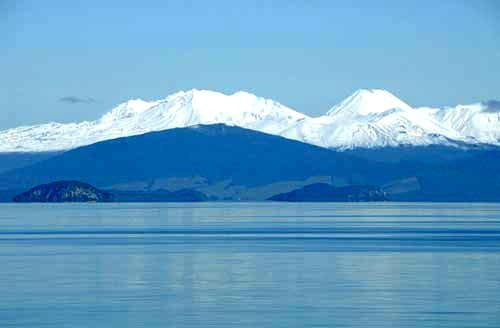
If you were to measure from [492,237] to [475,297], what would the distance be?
61.4m

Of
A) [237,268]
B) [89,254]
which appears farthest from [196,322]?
[89,254]

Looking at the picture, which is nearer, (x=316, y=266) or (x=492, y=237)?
(x=316, y=266)

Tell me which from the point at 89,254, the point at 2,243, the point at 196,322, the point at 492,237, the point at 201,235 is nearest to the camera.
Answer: the point at 196,322

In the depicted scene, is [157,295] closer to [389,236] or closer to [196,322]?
[196,322]

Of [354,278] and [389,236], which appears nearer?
[354,278]

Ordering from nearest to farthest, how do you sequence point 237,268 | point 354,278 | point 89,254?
point 354,278
point 237,268
point 89,254

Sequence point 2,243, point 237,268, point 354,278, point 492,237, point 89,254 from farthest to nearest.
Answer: point 492,237
point 2,243
point 89,254
point 237,268
point 354,278

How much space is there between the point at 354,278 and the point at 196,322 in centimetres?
1982

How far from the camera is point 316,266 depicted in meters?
77.4

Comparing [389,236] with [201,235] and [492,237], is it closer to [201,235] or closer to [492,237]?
[492,237]

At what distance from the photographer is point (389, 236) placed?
120875 mm

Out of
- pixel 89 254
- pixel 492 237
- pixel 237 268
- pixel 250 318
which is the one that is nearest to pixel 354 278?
pixel 237 268

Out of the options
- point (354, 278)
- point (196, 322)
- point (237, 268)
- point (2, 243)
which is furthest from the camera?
point (2, 243)

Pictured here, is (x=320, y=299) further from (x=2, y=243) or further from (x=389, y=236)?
(x=389, y=236)
